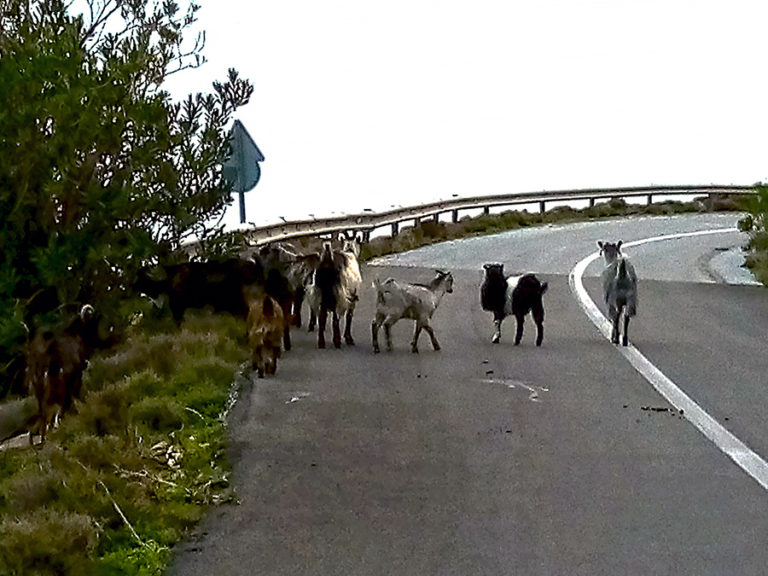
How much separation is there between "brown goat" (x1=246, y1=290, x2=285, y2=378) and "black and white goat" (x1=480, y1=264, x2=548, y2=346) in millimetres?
3618

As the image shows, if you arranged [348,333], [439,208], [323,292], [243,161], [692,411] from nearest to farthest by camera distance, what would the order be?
1. [692,411]
2. [323,292]
3. [348,333]
4. [243,161]
5. [439,208]

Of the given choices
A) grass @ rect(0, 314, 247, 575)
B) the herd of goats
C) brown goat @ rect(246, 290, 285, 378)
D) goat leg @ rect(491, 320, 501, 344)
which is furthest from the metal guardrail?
grass @ rect(0, 314, 247, 575)

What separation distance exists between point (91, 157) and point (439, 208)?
2199 centimetres

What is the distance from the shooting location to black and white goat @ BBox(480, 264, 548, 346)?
659 inches

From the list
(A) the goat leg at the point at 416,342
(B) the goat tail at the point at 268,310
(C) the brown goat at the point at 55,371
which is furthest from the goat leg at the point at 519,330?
(C) the brown goat at the point at 55,371

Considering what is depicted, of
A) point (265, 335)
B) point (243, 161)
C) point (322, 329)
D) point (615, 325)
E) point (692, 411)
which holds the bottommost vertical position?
point (692, 411)

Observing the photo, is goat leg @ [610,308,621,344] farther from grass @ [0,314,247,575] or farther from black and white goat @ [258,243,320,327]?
grass @ [0,314,247,575]

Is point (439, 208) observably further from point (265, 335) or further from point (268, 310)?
point (265, 335)

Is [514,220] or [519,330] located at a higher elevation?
[519,330]

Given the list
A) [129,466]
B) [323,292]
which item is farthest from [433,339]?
[129,466]

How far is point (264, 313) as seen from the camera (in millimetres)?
13914

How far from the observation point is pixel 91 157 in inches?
595

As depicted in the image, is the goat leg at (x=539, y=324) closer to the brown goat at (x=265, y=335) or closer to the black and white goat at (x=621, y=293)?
the black and white goat at (x=621, y=293)

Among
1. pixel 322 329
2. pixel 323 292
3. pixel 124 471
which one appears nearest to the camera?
pixel 124 471
